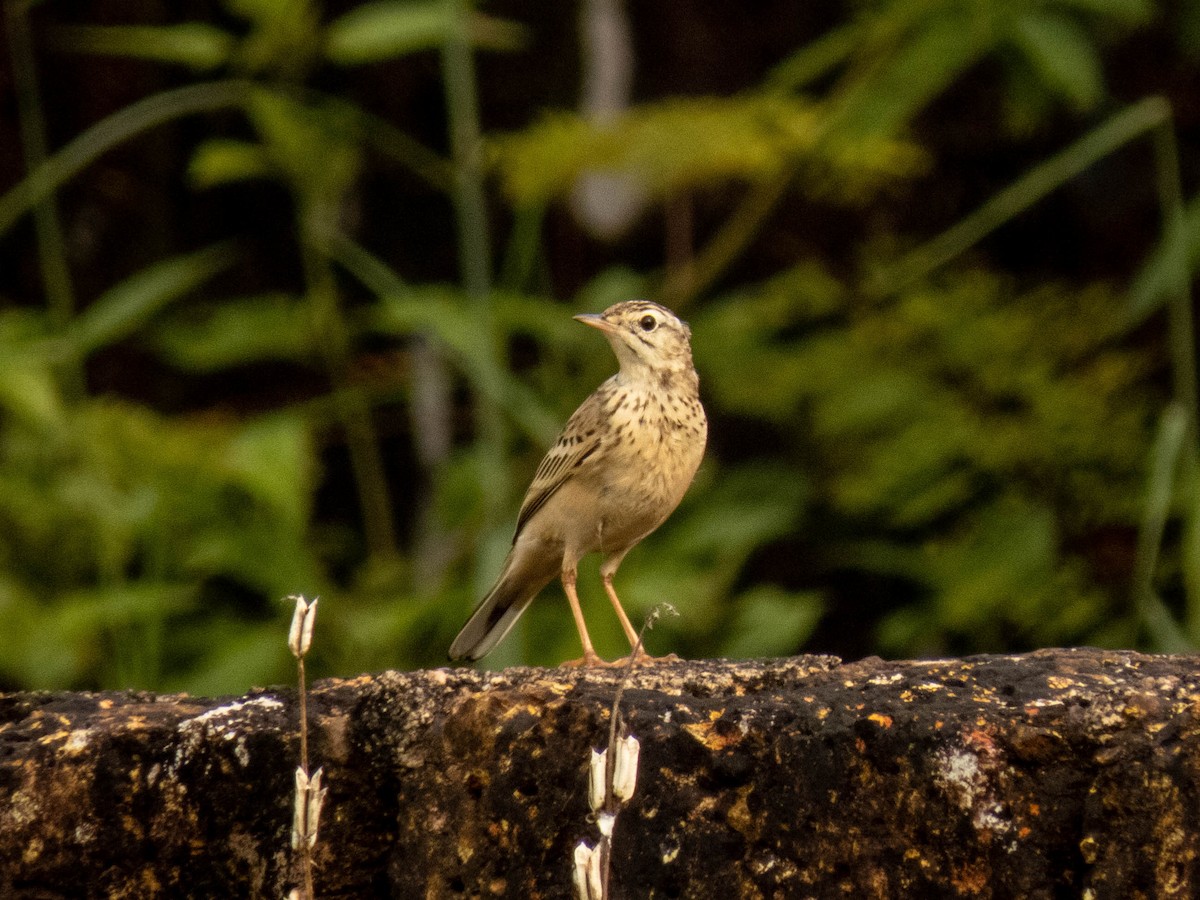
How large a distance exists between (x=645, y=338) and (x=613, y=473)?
1.71 ft

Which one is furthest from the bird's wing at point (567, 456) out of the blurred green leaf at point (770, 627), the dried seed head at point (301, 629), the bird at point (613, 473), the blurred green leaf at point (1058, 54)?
the dried seed head at point (301, 629)

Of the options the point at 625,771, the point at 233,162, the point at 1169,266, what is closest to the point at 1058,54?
the point at 1169,266

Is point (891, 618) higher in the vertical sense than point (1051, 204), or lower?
lower

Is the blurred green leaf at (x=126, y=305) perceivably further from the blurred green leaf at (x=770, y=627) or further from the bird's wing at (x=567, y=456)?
the blurred green leaf at (x=770, y=627)

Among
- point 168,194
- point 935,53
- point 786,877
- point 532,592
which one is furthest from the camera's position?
point 168,194

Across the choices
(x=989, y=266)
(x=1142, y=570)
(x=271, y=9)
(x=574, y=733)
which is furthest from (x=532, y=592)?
(x=989, y=266)

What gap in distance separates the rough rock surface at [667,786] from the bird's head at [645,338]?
204cm

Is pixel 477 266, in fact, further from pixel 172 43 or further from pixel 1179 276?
pixel 1179 276

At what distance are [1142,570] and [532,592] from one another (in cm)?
199

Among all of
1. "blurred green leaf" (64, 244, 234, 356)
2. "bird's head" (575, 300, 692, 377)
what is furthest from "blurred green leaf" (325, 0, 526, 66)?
"bird's head" (575, 300, 692, 377)

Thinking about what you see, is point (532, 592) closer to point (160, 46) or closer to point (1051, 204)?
point (160, 46)

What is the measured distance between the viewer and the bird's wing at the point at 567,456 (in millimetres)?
4797

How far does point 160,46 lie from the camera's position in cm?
629

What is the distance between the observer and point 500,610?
16.4 feet
